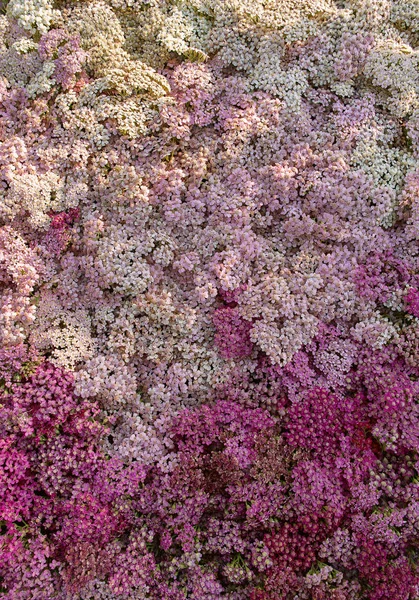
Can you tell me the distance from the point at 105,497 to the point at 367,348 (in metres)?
1.90

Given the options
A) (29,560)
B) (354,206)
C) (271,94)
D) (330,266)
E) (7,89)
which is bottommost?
(29,560)

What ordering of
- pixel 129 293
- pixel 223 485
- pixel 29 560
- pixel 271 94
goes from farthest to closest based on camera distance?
pixel 271 94 → pixel 129 293 → pixel 223 485 → pixel 29 560

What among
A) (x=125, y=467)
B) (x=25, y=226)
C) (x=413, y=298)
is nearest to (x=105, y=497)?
(x=125, y=467)

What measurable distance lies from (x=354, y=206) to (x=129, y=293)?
1645 millimetres

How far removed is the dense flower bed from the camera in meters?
2.81

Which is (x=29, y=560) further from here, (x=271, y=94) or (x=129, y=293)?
(x=271, y=94)

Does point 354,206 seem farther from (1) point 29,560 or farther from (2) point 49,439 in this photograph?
(1) point 29,560

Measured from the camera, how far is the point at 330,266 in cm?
315

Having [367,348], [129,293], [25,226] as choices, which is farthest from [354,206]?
[25,226]

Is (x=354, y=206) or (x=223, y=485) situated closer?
(x=223, y=485)

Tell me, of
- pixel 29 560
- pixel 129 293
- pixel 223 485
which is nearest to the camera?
pixel 29 560

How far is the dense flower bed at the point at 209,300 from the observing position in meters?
2.81

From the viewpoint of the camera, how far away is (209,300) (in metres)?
3.13

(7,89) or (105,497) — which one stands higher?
(7,89)
